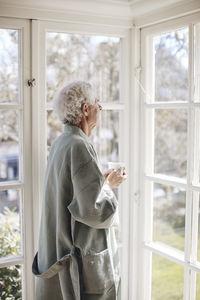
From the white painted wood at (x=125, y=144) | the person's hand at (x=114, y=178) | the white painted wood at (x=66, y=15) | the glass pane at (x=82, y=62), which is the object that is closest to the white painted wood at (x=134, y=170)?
the white painted wood at (x=125, y=144)

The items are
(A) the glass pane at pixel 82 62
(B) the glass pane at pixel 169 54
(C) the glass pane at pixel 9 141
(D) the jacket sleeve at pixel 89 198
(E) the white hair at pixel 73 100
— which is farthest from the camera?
(A) the glass pane at pixel 82 62

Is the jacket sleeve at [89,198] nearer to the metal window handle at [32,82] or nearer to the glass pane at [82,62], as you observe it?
the metal window handle at [32,82]

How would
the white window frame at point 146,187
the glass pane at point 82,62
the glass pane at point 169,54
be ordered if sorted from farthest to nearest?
1. the glass pane at point 82,62
2. the glass pane at point 169,54
3. the white window frame at point 146,187

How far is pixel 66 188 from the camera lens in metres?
1.82

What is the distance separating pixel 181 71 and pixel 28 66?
67.5 inches

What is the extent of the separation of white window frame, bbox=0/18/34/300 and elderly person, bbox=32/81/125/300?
0.70ft

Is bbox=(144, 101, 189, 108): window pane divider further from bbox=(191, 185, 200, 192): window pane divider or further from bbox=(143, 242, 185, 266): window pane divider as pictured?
bbox=(143, 242, 185, 266): window pane divider

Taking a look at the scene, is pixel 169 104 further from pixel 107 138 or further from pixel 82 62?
pixel 107 138

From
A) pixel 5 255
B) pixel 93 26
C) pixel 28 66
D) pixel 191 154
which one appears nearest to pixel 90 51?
pixel 93 26

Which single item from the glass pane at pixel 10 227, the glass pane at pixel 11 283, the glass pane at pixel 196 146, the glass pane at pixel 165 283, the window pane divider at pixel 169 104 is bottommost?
the glass pane at pixel 165 283

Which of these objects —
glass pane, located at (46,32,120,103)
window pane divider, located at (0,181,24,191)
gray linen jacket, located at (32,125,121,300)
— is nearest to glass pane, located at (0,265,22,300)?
gray linen jacket, located at (32,125,121,300)

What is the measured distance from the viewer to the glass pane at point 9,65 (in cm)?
203

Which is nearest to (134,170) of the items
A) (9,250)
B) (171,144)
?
(9,250)

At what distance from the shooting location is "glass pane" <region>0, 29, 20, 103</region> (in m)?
2.03
